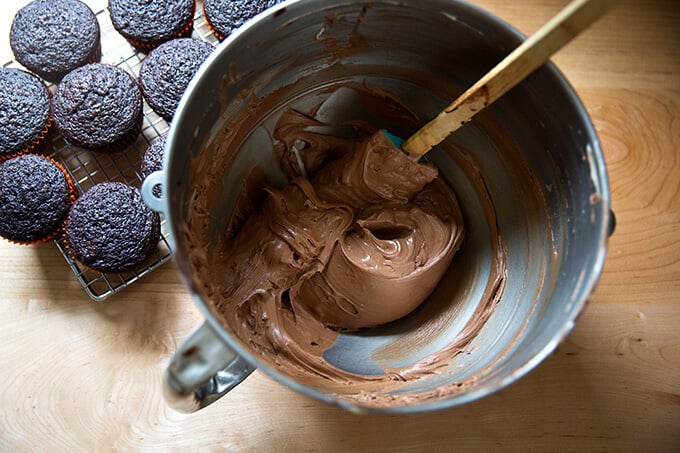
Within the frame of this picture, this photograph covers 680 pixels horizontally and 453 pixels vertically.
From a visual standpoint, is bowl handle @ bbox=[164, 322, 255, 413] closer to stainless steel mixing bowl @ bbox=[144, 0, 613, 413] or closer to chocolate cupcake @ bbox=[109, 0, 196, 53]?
stainless steel mixing bowl @ bbox=[144, 0, 613, 413]

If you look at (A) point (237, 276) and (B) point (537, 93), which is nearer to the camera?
(B) point (537, 93)

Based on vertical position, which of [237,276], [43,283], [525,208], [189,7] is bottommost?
[43,283]

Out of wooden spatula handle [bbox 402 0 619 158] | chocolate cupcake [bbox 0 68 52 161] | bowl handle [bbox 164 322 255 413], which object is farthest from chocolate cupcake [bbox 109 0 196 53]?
bowl handle [bbox 164 322 255 413]

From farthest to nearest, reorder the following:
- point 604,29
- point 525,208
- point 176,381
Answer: point 604,29 < point 525,208 < point 176,381

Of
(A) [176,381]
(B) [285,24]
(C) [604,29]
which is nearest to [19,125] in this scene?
(B) [285,24]

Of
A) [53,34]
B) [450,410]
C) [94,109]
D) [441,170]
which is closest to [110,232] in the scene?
[94,109]

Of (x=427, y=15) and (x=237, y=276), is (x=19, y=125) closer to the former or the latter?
(x=237, y=276)

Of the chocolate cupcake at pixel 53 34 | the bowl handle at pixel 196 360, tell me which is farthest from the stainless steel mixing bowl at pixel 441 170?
the chocolate cupcake at pixel 53 34
